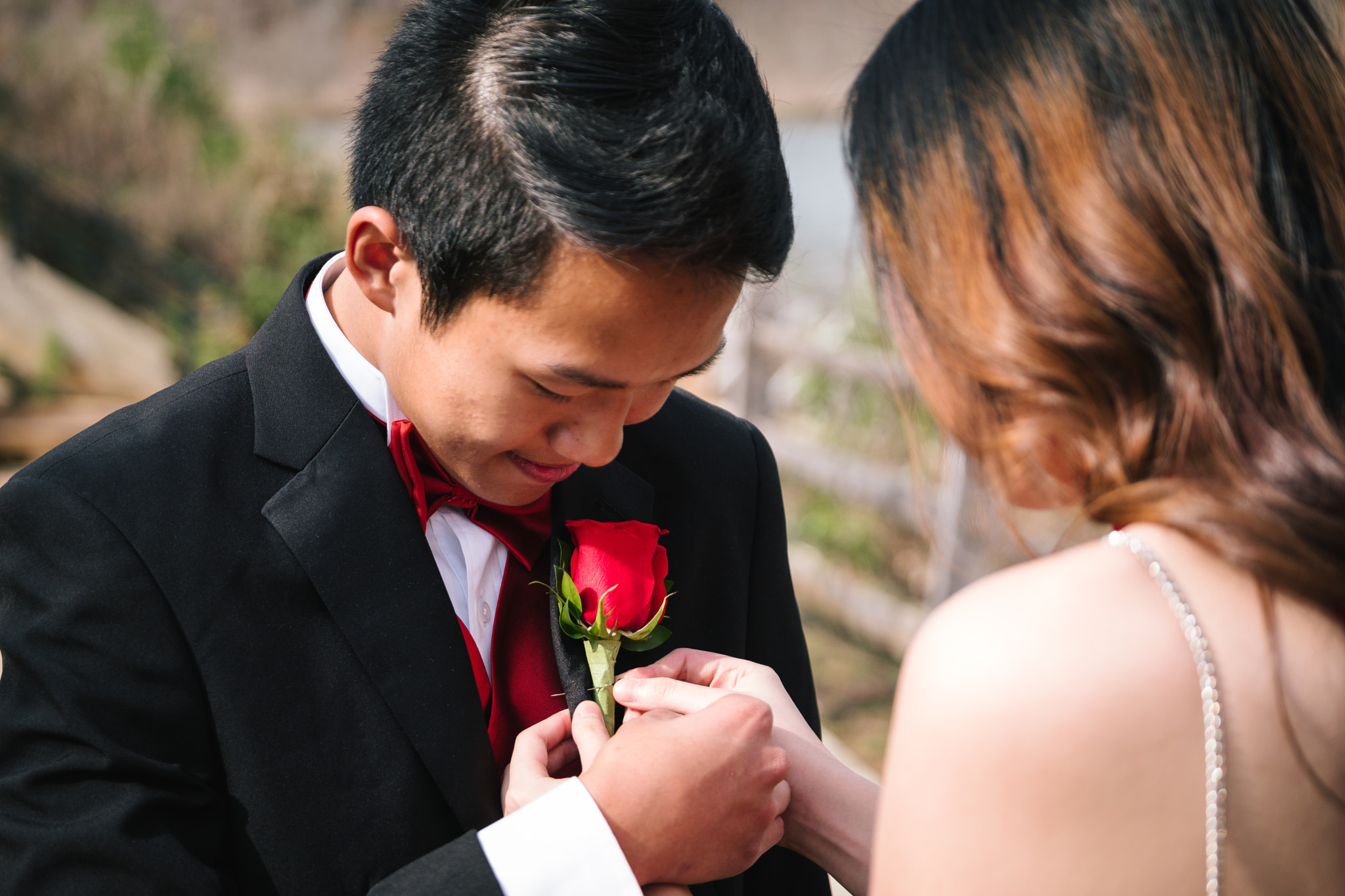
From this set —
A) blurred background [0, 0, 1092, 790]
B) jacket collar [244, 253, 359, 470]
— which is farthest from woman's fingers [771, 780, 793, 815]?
blurred background [0, 0, 1092, 790]

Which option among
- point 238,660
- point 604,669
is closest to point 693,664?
point 604,669

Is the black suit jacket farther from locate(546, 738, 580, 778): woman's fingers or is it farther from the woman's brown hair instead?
the woman's brown hair

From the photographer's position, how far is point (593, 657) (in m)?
1.70

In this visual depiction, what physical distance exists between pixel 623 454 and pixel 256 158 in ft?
33.5

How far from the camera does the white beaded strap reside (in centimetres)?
99

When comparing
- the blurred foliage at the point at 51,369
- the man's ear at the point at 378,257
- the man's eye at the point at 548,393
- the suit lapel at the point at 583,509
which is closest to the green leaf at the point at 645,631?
the suit lapel at the point at 583,509

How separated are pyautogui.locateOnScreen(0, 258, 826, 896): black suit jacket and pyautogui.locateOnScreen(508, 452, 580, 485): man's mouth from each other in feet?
0.65

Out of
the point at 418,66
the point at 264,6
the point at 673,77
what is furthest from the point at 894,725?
the point at 264,6

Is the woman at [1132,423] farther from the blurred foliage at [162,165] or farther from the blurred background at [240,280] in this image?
the blurred foliage at [162,165]

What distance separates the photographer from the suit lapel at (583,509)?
1.72 metres

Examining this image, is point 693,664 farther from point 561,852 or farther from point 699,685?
point 561,852

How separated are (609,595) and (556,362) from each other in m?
0.39

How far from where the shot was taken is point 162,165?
34.2ft

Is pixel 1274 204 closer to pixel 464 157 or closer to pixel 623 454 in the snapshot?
pixel 464 157
